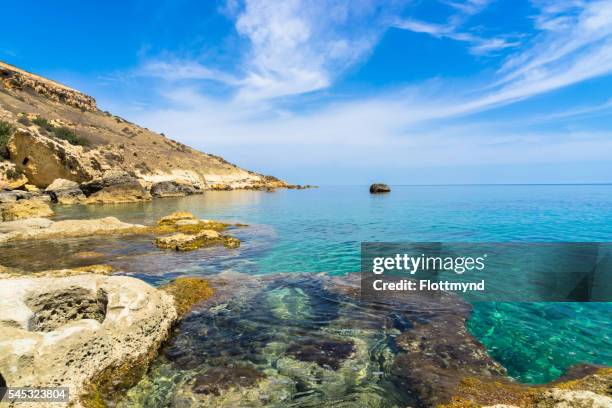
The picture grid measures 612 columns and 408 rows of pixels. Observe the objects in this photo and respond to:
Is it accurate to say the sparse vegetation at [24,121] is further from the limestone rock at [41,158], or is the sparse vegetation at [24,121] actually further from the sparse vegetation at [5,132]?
the limestone rock at [41,158]

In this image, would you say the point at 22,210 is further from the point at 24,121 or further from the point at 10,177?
the point at 24,121

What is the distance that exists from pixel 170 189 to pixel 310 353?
239 feet

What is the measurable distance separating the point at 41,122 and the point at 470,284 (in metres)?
86.7

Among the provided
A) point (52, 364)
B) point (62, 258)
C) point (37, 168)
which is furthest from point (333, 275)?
point (37, 168)

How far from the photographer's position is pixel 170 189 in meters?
73.2

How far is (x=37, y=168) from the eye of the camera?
4834 cm

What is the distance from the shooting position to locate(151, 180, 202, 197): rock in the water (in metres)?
70.4

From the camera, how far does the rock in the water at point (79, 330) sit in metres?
5.34

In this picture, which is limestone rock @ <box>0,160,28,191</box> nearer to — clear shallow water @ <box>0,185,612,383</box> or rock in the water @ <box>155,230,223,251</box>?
clear shallow water @ <box>0,185,612,383</box>

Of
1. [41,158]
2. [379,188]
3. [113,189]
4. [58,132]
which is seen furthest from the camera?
[379,188]

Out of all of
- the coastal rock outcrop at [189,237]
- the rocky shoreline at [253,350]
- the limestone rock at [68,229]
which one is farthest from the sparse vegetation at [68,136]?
the rocky shoreline at [253,350]

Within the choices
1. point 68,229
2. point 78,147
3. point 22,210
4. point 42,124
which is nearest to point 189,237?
point 68,229

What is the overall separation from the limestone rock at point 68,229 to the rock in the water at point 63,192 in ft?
97.6

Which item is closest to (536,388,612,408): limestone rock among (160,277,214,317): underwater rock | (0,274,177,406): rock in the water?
(0,274,177,406): rock in the water
